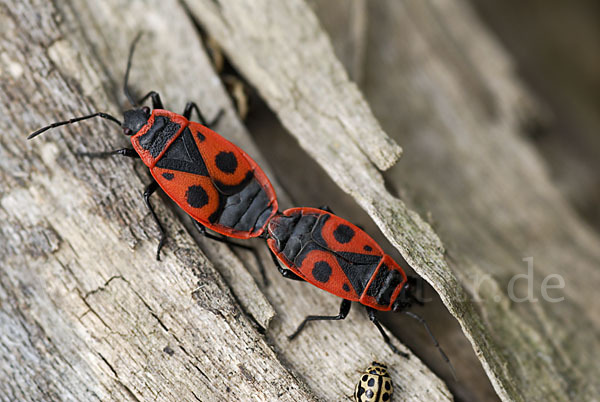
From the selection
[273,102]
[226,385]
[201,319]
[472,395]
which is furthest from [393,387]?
[273,102]

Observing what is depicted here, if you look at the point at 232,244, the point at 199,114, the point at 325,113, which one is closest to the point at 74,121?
the point at 199,114

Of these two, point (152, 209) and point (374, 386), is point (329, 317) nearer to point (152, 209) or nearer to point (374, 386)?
point (374, 386)

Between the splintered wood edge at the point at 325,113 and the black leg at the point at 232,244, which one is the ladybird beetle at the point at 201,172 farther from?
the splintered wood edge at the point at 325,113

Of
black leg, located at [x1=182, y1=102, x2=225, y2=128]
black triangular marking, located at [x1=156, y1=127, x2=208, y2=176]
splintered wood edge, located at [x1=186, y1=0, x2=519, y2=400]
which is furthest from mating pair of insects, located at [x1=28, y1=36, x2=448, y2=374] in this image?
splintered wood edge, located at [x1=186, y1=0, x2=519, y2=400]

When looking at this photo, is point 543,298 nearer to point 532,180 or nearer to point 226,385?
point 532,180

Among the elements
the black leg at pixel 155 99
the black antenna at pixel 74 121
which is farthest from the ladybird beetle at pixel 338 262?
the black antenna at pixel 74 121

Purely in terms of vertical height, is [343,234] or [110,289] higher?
[343,234]

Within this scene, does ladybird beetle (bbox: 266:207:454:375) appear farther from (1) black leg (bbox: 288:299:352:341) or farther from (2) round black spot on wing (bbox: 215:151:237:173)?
(2) round black spot on wing (bbox: 215:151:237:173)
